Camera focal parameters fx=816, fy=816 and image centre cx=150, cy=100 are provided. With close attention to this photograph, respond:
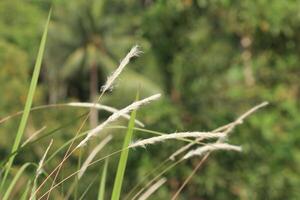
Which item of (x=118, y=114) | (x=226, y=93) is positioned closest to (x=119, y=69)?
(x=118, y=114)

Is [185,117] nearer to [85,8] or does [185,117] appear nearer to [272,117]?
[272,117]

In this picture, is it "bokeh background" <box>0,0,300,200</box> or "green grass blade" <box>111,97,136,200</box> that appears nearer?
"green grass blade" <box>111,97,136,200</box>

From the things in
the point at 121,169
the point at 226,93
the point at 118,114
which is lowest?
the point at 226,93

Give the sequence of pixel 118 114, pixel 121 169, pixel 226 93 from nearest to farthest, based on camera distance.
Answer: pixel 118 114
pixel 121 169
pixel 226 93

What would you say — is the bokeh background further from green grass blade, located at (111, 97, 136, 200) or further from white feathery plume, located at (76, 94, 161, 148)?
white feathery plume, located at (76, 94, 161, 148)

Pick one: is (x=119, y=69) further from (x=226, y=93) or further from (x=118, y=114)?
(x=226, y=93)

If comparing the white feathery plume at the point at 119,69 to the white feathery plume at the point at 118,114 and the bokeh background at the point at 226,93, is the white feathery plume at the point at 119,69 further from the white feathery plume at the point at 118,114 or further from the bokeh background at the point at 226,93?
the bokeh background at the point at 226,93

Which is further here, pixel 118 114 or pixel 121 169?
pixel 121 169

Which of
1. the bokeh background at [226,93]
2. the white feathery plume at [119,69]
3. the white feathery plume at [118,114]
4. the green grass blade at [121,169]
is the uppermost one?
the white feathery plume at [119,69]

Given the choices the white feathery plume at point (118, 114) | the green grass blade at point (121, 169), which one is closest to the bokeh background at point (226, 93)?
the green grass blade at point (121, 169)

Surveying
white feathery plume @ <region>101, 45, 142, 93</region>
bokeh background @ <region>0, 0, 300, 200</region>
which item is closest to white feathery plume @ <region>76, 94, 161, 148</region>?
white feathery plume @ <region>101, 45, 142, 93</region>

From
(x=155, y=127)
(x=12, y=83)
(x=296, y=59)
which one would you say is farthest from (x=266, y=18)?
(x=12, y=83)
